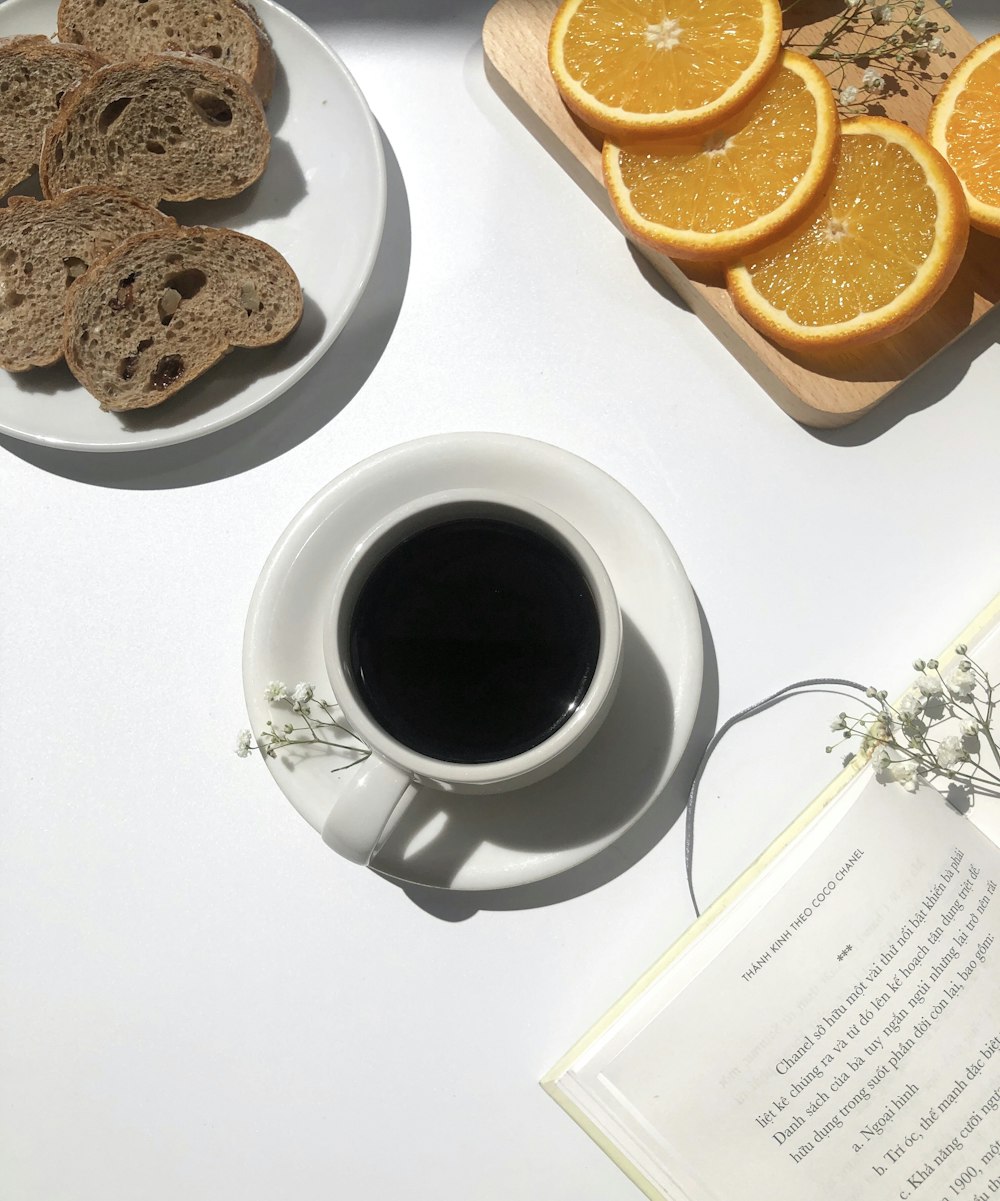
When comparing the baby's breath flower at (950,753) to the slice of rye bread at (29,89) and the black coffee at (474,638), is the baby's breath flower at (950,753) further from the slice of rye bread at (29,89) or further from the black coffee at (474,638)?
the slice of rye bread at (29,89)

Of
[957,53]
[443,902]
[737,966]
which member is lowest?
[443,902]

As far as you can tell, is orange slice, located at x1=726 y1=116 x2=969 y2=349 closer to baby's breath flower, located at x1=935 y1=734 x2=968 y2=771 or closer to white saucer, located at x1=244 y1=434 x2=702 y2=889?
white saucer, located at x1=244 y1=434 x2=702 y2=889

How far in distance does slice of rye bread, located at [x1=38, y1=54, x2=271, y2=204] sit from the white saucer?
0.34 meters

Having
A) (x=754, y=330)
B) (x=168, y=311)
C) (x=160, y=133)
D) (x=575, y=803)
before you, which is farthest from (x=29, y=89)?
(x=575, y=803)

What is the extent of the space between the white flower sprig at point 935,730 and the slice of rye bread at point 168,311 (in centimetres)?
61

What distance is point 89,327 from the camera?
0.84 metres

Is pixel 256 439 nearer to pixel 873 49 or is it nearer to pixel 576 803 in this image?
pixel 576 803

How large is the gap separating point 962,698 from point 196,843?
69cm

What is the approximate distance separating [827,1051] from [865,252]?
67 cm

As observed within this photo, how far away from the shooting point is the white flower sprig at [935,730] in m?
Result: 0.80

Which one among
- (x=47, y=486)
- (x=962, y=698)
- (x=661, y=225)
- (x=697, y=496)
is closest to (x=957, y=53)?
(x=661, y=225)

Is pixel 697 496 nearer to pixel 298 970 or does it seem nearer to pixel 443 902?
pixel 443 902

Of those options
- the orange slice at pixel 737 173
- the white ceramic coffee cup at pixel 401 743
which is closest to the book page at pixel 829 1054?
the white ceramic coffee cup at pixel 401 743

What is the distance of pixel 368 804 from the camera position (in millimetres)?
620
